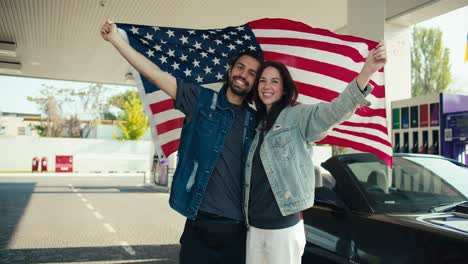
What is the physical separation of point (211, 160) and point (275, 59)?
66.6 inches

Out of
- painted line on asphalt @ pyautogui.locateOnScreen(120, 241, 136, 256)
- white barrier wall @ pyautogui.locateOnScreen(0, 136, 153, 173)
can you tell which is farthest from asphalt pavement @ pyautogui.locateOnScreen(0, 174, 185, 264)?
white barrier wall @ pyautogui.locateOnScreen(0, 136, 153, 173)

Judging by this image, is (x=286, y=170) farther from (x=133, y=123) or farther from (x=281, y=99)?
(x=133, y=123)

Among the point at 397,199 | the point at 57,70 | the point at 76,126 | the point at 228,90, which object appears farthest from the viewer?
the point at 76,126

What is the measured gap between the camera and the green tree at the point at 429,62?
42.6 m

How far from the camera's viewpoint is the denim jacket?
2188 millimetres

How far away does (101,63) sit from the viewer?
16875 mm

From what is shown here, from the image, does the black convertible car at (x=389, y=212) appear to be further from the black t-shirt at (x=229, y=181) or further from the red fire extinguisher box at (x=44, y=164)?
the red fire extinguisher box at (x=44, y=164)

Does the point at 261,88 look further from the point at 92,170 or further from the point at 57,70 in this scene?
the point at 92,170

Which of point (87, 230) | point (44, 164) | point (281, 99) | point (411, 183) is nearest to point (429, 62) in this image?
point (44, 164)

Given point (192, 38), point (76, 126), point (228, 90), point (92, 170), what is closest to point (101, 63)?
point (192, 38)

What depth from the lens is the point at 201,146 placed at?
242 centimetres

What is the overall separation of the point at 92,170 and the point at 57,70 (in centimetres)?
1626

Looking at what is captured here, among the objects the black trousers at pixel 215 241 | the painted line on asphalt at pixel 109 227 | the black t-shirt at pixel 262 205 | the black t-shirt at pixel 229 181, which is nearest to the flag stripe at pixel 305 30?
the black t-shirt at pixel 229 181

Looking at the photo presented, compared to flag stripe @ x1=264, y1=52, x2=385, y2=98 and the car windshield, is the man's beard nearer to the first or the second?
flag stripe @ x1=264, y1=52, x2=385, y2=98
